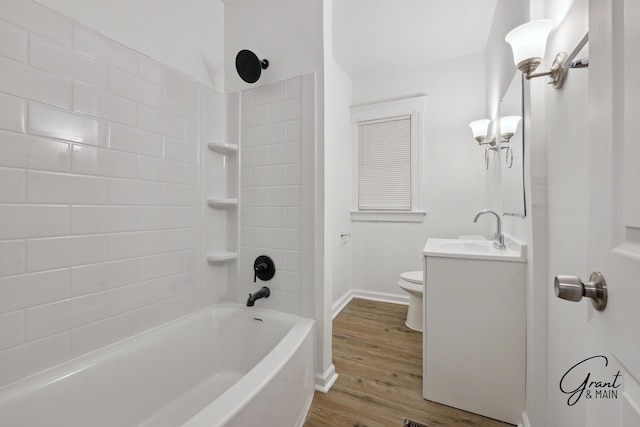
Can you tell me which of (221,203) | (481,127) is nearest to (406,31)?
(481,127)

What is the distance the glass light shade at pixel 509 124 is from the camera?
1.48m

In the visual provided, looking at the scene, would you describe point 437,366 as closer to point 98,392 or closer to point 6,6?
point 98,392

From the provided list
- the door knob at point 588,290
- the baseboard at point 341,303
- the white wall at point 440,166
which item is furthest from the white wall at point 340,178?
the door knob at point 588,290

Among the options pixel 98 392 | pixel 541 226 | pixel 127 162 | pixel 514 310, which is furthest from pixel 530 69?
pixel 98 392

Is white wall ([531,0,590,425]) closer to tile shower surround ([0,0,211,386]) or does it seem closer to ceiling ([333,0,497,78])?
ceiling ([333,0,497,78])

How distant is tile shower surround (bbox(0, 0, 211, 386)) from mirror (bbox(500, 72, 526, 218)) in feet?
6.43

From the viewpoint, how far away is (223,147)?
5.69ft

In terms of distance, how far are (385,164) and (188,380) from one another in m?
2.62

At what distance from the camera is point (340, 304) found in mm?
2793

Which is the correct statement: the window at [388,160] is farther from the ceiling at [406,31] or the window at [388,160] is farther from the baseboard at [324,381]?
the baseboard at [324,381]

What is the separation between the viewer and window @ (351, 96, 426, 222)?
280 cm

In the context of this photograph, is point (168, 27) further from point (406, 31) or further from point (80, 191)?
point (406, 31)

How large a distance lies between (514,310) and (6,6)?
8.23ft

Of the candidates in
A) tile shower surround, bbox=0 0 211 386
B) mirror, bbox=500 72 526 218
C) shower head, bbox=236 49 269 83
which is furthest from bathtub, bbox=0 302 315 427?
shower head, bbox=236 49 269 83
